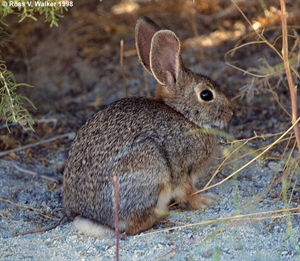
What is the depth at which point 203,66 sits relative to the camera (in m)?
6.60

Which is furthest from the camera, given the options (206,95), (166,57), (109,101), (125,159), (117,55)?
(117,55)

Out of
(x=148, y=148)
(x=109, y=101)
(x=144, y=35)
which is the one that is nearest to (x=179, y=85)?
(x=144, y=35)

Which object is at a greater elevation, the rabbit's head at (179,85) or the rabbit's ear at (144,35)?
the rabbit's ear at (144,35)

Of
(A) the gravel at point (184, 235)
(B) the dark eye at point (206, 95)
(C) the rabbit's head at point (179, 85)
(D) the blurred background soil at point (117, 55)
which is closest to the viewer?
(A) the gravel at point (184, 235)

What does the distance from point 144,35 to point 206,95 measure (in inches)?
25.8

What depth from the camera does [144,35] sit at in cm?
460

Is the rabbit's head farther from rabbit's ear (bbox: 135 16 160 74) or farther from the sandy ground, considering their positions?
the sandy ground

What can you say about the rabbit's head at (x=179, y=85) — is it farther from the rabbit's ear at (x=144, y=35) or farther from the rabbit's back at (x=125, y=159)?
the rabbit's back at (x=125, y=159)

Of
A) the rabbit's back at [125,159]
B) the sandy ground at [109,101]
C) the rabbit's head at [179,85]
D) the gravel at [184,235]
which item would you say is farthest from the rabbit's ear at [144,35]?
the gravel at [184,235]

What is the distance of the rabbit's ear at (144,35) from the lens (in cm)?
457

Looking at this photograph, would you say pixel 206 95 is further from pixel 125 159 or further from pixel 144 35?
pixel 125 159

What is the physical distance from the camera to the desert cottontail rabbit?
4012 millimetres

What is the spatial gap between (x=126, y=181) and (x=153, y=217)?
1.13 ft

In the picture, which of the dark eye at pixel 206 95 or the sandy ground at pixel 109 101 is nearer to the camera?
the sandy ground at pixel 109 101
